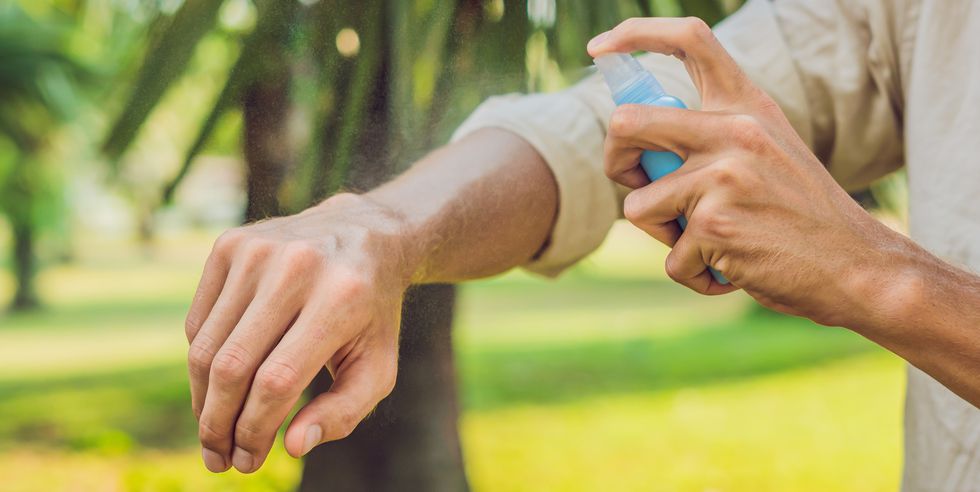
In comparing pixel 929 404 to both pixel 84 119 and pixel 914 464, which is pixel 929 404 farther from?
pixel 84 119

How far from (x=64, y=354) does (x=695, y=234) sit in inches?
219

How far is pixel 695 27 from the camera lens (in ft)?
1.57

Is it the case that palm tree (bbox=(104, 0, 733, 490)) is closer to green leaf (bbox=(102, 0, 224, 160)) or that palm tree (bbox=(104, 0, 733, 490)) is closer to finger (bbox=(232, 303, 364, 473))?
green leaf (bbox=(102, 0, 224, 160))

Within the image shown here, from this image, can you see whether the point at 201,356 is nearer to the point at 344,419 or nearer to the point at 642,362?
the point at 344,419

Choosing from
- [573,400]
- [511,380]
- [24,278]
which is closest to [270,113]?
[573,400]

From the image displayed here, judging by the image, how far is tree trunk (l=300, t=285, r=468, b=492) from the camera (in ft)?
4.23

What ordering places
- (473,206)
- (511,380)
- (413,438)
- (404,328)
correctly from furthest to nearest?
1. (511,380)
2. (413,438)
3. (404,328)
4. (473,206)

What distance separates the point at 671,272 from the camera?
0.52 meters

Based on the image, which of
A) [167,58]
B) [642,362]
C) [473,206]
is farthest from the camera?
[642,362]

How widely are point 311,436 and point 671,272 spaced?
8.6 inches

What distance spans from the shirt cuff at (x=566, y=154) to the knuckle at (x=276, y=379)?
29 cm

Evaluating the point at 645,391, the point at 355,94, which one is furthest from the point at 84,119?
the point at 355,94

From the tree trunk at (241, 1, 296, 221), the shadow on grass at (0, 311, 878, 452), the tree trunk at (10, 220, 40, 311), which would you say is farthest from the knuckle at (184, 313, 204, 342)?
the tree trunk at (10, 220, 40, 311)

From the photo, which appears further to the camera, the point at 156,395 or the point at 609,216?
the point at 156,395
